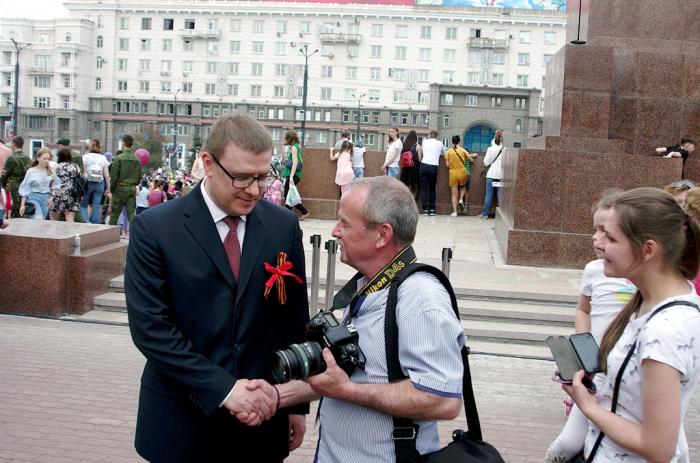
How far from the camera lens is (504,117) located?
87125mm

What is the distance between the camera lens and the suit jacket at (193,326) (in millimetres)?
3053

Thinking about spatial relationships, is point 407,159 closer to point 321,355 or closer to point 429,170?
point 429,170

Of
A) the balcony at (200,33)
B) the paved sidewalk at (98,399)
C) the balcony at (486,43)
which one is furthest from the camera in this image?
the balcony at (200,33)

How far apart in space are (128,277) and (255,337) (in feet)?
1.72

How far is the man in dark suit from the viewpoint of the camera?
3.04 meters

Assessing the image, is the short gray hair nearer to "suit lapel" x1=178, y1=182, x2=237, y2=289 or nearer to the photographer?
the photographer

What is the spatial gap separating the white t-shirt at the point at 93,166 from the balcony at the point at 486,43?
252ft

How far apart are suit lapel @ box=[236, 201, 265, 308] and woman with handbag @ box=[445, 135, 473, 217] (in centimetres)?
1650

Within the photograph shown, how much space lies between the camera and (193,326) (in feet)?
10.2

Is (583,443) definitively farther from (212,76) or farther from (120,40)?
(120,40)

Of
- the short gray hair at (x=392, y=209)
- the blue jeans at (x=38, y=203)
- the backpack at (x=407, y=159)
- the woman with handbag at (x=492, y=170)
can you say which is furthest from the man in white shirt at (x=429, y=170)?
the short gray hair at (x=392, y=209)

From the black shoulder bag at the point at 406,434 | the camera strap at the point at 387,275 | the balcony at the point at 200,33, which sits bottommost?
the black shoulder bag at the point at 406,434

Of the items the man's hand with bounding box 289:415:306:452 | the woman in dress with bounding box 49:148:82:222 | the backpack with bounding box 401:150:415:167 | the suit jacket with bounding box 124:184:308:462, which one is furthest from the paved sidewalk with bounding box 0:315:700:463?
the backpack with bounding box 401:150:415:167

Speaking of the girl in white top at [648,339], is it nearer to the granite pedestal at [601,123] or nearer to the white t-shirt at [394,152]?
the granite pedestal at [601,123]
